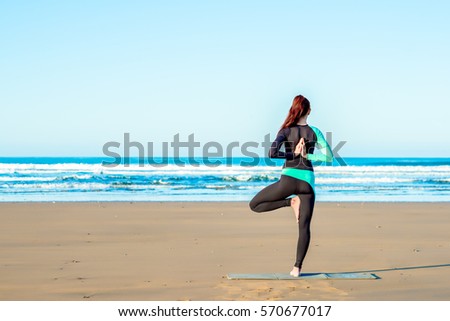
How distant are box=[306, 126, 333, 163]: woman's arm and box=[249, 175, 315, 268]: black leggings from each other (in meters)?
0.30

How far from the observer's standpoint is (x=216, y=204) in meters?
17.7

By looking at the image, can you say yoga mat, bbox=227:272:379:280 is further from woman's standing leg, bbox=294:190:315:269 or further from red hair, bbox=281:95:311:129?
red hair, bbox=281:95:311:129

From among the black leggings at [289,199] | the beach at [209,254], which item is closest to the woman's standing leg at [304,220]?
the black leggings at [289,199]

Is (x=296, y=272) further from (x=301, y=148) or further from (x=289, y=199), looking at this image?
(x=301, y=148)

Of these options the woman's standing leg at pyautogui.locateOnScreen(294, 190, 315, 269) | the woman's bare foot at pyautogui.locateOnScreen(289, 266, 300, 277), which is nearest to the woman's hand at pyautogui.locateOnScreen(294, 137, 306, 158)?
the woman's standing leg at pyautogui.locateOnScreen(294, 190, 315, 269)

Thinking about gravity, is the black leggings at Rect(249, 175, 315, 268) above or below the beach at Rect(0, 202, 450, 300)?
above

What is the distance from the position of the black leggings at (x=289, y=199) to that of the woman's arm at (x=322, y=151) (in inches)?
11.6

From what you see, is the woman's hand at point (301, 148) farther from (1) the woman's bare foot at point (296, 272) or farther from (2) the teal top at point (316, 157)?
(1) the woman's bare foot at point (296, 272)

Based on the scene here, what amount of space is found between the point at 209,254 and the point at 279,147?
2544 millimetres

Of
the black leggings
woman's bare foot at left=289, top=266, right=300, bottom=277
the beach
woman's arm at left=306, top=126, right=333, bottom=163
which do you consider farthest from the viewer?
woman's bare foot at left=289, top=266, right=300, bottom=277

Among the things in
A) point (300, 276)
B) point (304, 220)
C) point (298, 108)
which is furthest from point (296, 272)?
point (298, 108)

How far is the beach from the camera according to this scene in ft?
21.1

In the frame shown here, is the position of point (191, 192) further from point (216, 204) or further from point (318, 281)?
point (318, 281)

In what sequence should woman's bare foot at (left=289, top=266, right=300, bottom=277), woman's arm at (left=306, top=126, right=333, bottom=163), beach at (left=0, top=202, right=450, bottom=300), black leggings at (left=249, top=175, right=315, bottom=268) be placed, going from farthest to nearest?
woman's bare foot at (left=289, top=266, right=300, bottom=277), black leggings at (left=249, top=175, right=315, bottom=268), woman's arm at (left=306, top=126, right=333, bottom=163), beach at (left=0, top=202, right=450, bottom=300)
